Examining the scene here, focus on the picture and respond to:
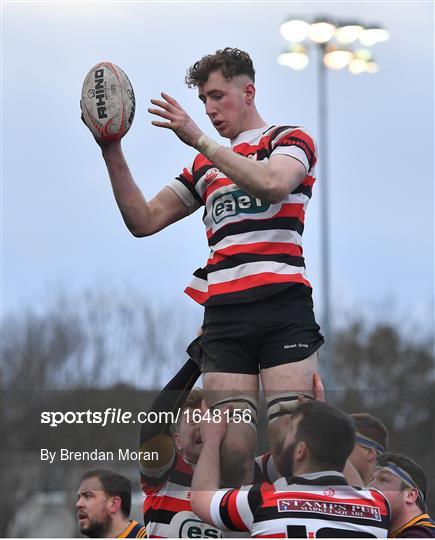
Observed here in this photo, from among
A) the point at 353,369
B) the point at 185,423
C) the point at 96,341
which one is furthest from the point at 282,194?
the point at 353,369

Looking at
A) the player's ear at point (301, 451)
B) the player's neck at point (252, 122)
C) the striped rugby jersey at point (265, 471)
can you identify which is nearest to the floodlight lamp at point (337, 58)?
the player's neck at point (252, 122)

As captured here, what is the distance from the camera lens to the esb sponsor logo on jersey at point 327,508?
468 centimetres

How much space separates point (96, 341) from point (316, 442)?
829 inches

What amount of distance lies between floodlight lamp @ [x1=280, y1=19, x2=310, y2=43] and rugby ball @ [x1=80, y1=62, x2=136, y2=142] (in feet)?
37.5

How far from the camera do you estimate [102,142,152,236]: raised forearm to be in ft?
18.4

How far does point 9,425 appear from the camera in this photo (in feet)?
86.6

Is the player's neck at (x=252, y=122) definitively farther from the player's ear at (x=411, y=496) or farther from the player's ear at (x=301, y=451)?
the player's ear at (x=411, y=496)

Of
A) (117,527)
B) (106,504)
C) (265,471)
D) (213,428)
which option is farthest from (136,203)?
(117,527)

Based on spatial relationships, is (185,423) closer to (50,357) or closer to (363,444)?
(363,444)

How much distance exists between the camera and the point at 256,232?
17.7ft

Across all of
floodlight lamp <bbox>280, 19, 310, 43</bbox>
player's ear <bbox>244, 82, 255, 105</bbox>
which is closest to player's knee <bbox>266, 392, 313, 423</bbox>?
player's ear <bbox>244, 82, 255, 105</bbox>

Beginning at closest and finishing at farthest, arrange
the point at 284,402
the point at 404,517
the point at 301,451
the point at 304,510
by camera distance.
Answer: the point at 304,510
the point at 301,451
the point at 284,402
the point at 404,517

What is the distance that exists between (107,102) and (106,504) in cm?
293

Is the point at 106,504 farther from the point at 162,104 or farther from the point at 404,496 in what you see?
the point at 162,104
